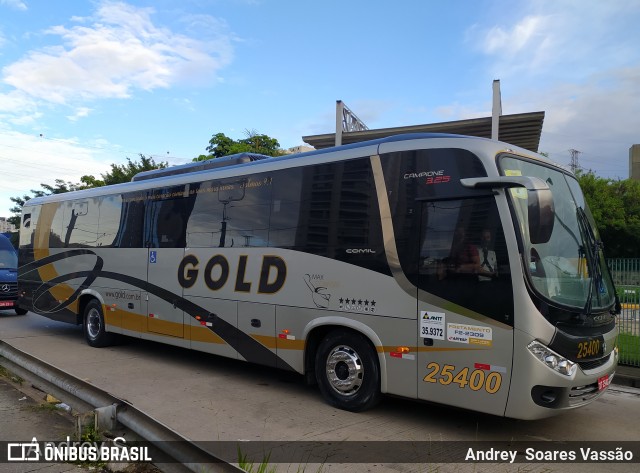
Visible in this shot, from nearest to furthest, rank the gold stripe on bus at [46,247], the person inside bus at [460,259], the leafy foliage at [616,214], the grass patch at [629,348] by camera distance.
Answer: the person inside bus at [460,259] < the grass patch at [629,348] < the gold stripe on bus at [46,247] < the leafy foliage at [616,214]

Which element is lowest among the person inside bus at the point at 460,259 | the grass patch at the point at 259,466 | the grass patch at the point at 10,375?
the grass patch at the point at 10,375

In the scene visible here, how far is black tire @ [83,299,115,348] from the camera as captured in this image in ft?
33.6

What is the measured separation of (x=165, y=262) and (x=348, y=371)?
164 inches

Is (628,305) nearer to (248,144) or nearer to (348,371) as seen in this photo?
(348,371)

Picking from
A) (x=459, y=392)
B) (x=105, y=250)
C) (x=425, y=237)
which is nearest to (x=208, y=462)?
(x=459, y=392)

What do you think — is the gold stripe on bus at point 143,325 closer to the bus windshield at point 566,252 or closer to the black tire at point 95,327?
the black tire at point 95,327

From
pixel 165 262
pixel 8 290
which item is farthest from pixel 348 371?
pixel 8 290

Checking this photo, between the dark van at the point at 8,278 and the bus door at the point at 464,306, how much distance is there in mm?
14584

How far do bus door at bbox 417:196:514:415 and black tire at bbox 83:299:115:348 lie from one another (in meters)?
7.28

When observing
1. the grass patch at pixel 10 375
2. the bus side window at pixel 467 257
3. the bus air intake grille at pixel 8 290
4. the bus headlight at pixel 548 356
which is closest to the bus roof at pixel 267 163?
the bus side window at pixel 467 257

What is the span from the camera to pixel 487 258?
5.02m

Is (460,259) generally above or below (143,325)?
above

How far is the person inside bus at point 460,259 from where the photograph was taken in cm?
511

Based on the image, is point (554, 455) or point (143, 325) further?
point (143, 325)
